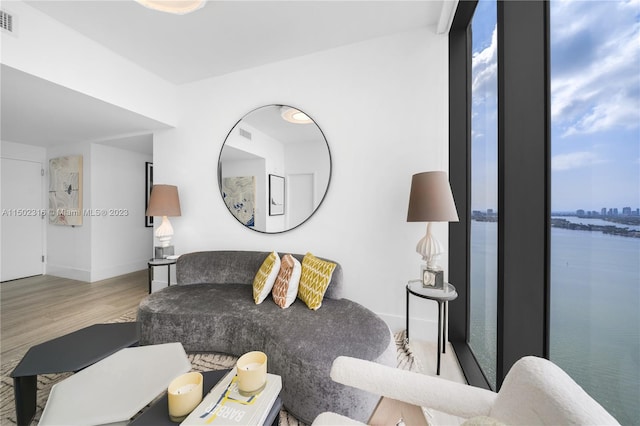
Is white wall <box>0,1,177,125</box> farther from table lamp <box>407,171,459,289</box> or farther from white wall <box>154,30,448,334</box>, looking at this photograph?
table lamp <box>407,171,459,289</box>

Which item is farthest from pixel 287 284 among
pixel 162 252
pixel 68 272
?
pixel 68 272

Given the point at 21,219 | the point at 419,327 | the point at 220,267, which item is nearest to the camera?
the point at 419,327

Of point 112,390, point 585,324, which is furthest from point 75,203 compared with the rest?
point 585,324

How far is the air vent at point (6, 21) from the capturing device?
1743mm

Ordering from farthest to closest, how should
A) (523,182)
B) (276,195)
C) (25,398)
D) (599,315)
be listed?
(276,195)
(25,398)
(523,182)
(599,315)

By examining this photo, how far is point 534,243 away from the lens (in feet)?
3.25

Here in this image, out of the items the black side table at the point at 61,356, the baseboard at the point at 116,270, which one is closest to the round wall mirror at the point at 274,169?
the black side table at the point at 61,356

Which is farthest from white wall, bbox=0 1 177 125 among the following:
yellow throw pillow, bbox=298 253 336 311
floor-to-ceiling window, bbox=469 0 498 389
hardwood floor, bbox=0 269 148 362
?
floor-to-ceiling window, bbox=469 0 498 389

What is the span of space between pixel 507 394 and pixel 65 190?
587 cm

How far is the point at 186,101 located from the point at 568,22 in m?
3.43

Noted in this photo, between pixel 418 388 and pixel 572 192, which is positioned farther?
pixel 572 192

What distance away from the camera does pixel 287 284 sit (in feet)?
6.26

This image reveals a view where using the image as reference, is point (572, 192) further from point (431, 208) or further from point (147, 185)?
point (147, 185)

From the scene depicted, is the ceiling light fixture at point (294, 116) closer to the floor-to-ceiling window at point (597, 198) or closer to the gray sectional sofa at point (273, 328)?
the gray sectional sofa at point (273, 328)
